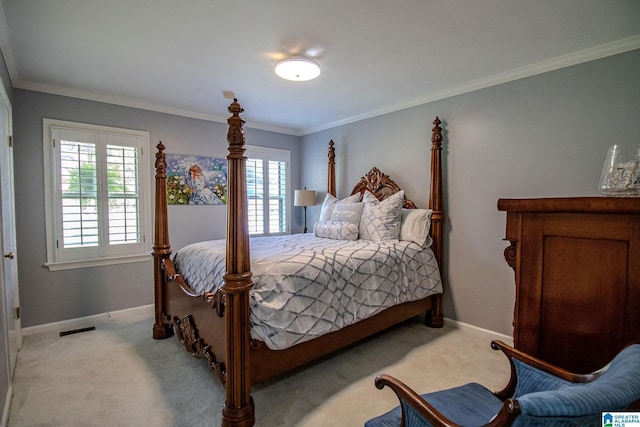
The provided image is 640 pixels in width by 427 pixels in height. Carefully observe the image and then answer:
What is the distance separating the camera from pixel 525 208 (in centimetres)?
120

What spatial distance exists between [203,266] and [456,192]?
2601 millimetres

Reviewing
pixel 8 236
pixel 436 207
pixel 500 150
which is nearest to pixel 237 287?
pixel 8 236

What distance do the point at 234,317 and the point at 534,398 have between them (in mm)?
1451

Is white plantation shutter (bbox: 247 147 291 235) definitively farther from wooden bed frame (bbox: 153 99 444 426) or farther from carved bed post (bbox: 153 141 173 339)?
wooden bed frame (bbox: 153 99 444 426)

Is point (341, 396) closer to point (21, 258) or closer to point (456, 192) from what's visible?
point (456, 192)

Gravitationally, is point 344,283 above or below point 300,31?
below

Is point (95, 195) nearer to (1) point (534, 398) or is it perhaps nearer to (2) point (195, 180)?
(2) point (195, 180)

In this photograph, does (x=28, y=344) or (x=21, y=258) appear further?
(x=21, y=258)

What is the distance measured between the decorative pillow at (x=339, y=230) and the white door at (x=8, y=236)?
2710mm

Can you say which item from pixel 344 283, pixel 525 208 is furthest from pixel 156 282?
pixel 525 208

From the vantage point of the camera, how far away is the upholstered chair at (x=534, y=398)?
708mm

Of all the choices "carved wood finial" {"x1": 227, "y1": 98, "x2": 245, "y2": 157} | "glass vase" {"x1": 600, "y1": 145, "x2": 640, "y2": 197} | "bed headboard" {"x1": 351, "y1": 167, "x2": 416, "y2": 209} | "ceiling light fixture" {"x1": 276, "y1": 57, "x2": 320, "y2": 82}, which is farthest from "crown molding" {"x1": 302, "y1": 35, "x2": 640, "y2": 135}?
"carved wood finial" {"x1": 227, "y1": 98, "x2": 245, "y2": 157}

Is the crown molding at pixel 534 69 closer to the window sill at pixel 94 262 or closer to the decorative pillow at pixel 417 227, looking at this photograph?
the decorative pillow at pixel 417 227

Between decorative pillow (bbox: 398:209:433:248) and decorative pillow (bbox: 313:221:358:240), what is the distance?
0.51 meters
